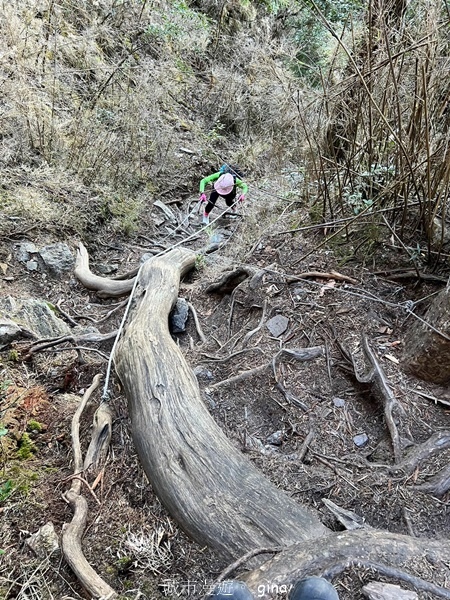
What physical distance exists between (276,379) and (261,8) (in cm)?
1132

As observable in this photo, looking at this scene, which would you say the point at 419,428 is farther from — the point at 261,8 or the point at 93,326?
the point at 261,8

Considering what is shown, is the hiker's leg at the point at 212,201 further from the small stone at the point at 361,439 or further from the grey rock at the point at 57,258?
the small stone at the point at 361,439

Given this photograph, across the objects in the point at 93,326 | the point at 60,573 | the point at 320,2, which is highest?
the point at 320,2

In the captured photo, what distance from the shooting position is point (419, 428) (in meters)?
2.39

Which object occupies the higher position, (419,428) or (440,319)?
(440,319)

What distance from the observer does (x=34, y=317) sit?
3.76 metres

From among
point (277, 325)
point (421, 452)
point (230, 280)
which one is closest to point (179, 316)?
point (230, 280)

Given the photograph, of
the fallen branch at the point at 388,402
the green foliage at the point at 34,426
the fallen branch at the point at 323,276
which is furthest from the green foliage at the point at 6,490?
the fallen branch at the point at 323,276

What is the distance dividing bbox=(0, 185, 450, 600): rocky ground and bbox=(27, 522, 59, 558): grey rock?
30 mm

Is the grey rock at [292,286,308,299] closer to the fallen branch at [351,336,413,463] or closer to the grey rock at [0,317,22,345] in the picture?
the fallen branch at [351,336,413,463]

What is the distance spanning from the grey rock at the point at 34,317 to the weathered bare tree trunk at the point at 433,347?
2846mm

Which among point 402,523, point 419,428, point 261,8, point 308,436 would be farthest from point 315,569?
point 261,8

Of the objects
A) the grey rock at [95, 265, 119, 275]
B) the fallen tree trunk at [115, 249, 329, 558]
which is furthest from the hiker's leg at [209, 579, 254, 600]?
the grey rock at [95, 265, 119, 275]

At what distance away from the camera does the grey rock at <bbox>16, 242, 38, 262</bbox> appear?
15.3 feet
